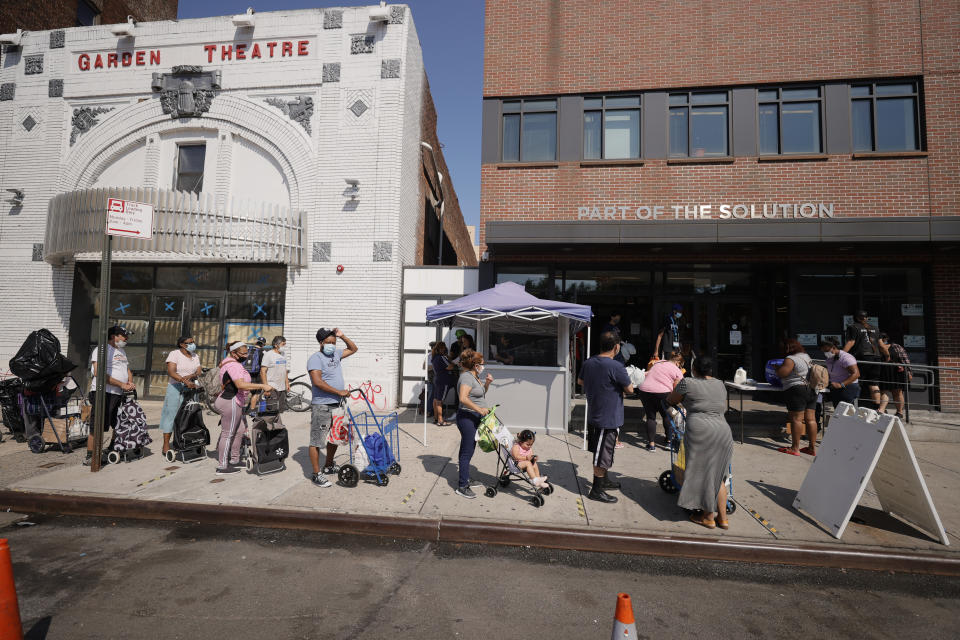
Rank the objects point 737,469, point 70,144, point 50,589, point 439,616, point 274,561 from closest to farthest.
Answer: point 439,616
point 50,589
point 274,561
point 737,469
point 70,144

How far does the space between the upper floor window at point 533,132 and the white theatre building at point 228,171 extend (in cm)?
273

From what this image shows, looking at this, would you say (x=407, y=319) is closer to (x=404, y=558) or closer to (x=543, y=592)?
(x=404, y=558)

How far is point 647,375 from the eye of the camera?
789 cm

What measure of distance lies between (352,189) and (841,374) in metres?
10.5

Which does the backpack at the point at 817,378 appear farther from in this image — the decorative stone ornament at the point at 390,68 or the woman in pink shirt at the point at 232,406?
the decorative stone ornament at the point at 390,68

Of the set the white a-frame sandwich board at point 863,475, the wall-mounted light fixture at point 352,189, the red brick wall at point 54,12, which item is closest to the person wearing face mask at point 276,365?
the wall-mounted light fixture at point 352,189

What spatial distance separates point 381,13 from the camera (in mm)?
11047

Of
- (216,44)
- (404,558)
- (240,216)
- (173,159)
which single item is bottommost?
(404,558)

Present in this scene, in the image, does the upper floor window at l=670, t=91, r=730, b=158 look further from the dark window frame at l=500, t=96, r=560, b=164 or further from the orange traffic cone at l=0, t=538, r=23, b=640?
the orange traffic cone at l=0, t=538, r=23, b=640

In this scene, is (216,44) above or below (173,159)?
above

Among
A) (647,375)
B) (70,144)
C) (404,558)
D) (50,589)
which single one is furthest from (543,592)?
(70,144)

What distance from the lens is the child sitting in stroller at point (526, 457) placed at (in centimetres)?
537

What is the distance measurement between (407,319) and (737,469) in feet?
24.8

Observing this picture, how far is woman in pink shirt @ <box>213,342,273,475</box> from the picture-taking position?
6.10 meters
